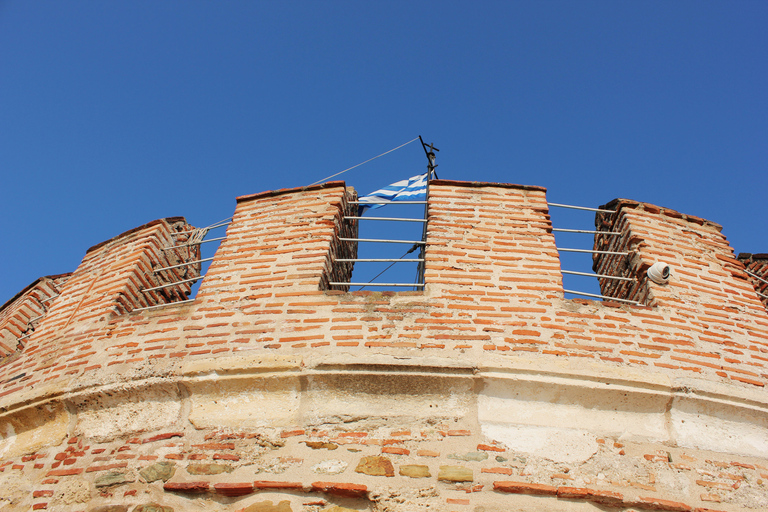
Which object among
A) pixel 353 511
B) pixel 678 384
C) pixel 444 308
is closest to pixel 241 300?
pixel 444 308

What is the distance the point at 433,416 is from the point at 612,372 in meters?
1.19

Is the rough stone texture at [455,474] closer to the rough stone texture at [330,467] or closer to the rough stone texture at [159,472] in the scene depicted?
the rough stone texture at [330,467]

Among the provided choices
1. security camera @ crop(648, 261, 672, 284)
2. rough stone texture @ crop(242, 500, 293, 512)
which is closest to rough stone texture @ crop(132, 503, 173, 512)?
rough stone texture @ crop(242, 500, 293, 512)

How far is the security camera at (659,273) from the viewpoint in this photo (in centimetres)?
429

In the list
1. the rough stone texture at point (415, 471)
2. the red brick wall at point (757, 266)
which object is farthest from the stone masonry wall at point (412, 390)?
the red brick wall at point (757, 266)

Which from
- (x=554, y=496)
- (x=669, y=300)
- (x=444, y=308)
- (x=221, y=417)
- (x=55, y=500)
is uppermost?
(x=669, y=300)

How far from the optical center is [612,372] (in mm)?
3648

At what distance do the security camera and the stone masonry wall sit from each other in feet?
0.21

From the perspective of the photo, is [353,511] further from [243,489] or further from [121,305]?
[121,305]

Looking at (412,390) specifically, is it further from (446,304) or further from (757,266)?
(757,266)

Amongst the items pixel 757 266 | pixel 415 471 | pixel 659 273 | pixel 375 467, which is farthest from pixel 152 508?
pixel 757 266

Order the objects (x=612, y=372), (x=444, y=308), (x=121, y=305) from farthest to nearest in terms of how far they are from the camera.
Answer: (x=121, y=305) → (x=444, y=308) → (x=612, y=372)

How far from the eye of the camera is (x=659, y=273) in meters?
4.29

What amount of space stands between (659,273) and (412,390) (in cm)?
213
